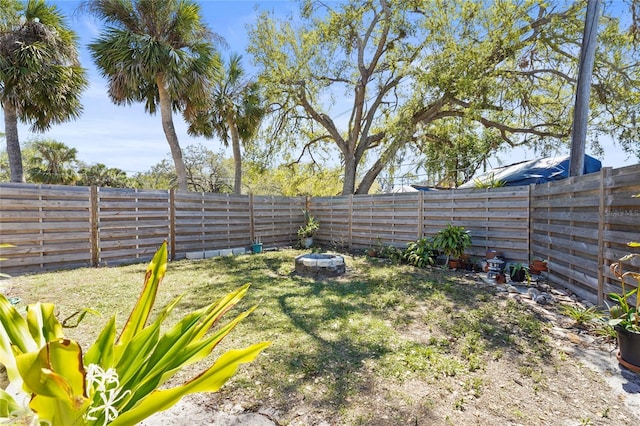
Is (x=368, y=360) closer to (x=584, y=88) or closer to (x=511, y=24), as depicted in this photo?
(x=584, y=88)

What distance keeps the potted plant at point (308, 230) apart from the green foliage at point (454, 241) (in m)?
3.89

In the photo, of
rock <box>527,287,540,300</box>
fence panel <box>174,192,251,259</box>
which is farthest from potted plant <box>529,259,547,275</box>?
fence panel <box>174,192,251,259</box>

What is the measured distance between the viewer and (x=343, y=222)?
8914mm

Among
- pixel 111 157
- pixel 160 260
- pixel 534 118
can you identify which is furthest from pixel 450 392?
pixel 111 157

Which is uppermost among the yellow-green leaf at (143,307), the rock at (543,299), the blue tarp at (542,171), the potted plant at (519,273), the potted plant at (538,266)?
the blue tarp at (542,171)

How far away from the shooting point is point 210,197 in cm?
795

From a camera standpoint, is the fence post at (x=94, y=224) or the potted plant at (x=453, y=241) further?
the fence post at (x=94, y=224)

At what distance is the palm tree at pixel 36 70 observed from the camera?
20.3 feet

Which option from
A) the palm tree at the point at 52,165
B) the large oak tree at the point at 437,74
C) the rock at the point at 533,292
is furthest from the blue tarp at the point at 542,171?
the palm tree at the point at 52,165

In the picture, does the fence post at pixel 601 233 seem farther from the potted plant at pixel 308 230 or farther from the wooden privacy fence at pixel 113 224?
the wooden privacy fence at pixel 113 224

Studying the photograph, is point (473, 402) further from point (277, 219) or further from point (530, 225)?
point (277, 219)

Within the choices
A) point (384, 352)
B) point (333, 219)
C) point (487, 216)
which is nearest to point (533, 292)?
point (487, 216)

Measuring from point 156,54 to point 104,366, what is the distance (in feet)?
27.0

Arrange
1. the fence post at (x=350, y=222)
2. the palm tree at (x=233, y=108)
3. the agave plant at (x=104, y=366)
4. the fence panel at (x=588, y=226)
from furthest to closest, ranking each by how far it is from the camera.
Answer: the palm tree at (x=233, y=108) < the fence post at (x=350, y=222) < the fence panel at (x=588, y=226) < the agave plant at (x=104, y=366)
